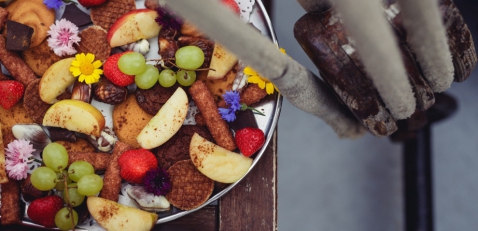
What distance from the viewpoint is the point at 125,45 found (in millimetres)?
935

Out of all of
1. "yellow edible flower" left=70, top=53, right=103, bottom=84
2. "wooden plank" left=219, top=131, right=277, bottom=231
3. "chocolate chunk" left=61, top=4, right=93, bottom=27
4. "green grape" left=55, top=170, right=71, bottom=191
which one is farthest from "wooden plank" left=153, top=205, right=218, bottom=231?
"chocolate chunk" left=61, top=4, right=93, bottom=27

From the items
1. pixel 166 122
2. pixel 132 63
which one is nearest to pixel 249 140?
pixel 166 122

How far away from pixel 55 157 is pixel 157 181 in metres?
0.20

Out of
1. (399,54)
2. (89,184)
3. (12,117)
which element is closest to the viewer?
(399,54)

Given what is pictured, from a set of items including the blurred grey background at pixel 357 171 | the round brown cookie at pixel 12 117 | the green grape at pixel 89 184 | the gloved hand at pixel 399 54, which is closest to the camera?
the gloved hand at pixel 399 54

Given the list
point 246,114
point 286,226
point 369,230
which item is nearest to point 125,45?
point 246,114

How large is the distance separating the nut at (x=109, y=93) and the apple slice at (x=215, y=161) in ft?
0.58

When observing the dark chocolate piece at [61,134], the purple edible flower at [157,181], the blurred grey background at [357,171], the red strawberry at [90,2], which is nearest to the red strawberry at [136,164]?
the purple edible flower at [157,181]

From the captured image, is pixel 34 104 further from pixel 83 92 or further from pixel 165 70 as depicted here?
pixel 165 70

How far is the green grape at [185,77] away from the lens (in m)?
0.89

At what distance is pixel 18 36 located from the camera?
0.90m

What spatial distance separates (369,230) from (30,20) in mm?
1067

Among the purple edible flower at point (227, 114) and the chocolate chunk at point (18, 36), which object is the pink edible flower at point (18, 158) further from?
the purple edible flower at point (227, 114)

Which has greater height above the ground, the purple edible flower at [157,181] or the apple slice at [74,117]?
the apple slice at [74,117]
